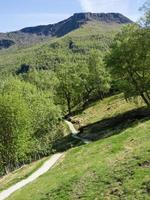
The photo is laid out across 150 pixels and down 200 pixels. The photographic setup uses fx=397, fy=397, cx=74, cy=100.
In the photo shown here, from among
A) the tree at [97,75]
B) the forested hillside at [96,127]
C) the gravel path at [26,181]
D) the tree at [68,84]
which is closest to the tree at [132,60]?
the forested hillside at [96,127]

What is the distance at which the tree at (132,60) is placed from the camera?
70500mm

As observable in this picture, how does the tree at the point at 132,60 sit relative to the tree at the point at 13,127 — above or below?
above

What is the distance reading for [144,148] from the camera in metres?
33.0

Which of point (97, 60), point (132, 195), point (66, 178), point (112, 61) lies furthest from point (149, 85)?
point (97, 60)

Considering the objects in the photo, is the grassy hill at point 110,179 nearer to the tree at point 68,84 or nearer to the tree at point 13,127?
the tree at point 13,127

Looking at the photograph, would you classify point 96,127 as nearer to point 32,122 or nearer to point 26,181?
point 32,122

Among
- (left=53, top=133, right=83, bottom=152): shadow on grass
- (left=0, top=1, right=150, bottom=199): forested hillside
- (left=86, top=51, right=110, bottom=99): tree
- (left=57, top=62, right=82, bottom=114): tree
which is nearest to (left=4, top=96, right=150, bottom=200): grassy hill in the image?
(left=0, top=1, right=150, bottom=199): forested hillside

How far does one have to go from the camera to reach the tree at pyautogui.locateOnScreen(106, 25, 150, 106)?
7050cm

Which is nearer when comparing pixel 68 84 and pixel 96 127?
pixel 96 127

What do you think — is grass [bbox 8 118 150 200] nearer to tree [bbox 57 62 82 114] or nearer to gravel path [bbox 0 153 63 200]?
gravel path [bbox 0 153 63 200]

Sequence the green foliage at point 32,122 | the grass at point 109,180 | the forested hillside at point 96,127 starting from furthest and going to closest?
1. the green foliage at point 32,122
2. the forested hillside at point 96,127
3. the grass at point 109,180

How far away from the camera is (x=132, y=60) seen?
71.9m

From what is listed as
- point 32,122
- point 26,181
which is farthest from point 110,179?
point 32,122

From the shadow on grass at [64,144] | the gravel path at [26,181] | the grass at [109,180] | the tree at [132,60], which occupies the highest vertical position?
the tree at [132,60]
